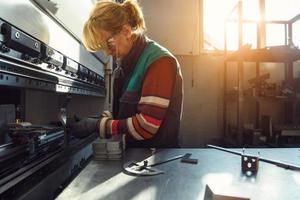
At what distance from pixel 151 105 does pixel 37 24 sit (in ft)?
1.40

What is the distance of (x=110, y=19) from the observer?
108 cm

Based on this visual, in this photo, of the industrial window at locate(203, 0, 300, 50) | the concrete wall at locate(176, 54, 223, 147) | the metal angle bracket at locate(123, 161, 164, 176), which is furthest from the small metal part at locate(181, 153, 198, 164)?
the industrial window at locate(203, 0, 300, 50)

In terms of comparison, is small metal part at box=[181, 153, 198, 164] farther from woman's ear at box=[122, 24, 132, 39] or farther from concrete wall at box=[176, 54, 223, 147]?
concrete wall at box=[176, 54, 223, 147]

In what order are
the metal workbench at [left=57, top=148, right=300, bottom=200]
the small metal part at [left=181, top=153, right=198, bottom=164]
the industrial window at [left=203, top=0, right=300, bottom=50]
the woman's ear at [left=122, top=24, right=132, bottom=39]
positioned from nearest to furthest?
1. the metal workbench at [left=57, top=148, right=300, bottom=200]
2. the small metal part at [left=181, top=153, right=198, bottom=164]
3. the woman's ear at [left=122, top=24, right=132, bottom=39]
4. the industrial window at [left=203, top=0, right=300, bottom=50]

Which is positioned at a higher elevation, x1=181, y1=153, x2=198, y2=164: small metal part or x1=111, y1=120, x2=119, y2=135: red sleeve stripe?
x1=111, y1=120, x2=119, y2=135: red sleeve stripe

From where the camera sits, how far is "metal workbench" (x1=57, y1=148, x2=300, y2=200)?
0.61 meters

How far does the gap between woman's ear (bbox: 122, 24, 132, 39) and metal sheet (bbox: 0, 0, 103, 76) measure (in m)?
0.21

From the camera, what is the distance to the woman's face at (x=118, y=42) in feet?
3.70

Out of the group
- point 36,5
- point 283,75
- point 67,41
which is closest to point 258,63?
point 283,75

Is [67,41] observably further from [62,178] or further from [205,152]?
[205,152]

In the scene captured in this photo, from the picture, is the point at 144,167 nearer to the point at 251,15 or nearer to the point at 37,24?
the point at 37,24

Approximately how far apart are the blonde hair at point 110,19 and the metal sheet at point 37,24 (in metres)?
0.09

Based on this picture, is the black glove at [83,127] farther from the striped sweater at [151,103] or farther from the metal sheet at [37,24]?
the metal sheet at [37,24]

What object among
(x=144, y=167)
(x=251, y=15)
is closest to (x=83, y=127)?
(x=144, y=167)
